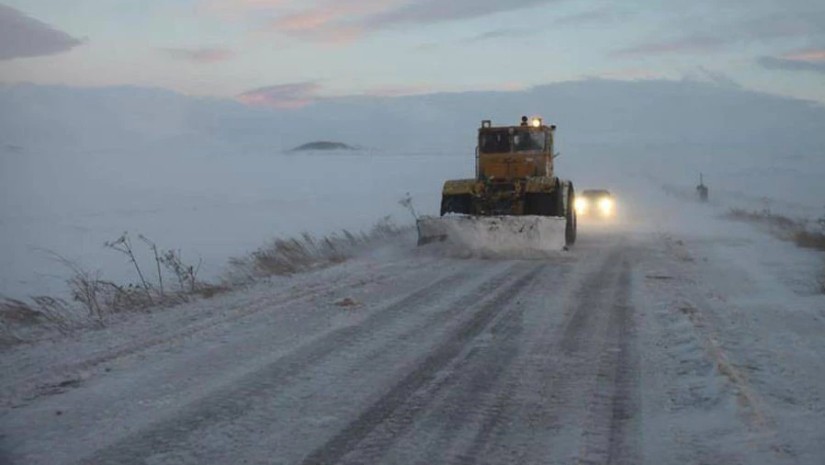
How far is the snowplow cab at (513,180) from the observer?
60.3 feet

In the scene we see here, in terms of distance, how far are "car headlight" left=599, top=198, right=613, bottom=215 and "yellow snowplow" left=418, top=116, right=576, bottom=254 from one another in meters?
16.7

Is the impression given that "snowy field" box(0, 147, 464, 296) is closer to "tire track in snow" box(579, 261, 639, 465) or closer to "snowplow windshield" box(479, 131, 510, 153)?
"snowplow windshield" box(479, 131, 510, 153)

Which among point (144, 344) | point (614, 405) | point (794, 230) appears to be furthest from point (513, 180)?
point (614, 405)

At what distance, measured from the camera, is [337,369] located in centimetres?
695

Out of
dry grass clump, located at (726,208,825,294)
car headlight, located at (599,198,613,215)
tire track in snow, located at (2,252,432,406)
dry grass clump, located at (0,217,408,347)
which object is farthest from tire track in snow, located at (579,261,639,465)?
car headlight, located at (599,198,613,215)

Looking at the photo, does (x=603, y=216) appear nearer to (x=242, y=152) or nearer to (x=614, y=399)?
(x=614, y=399)

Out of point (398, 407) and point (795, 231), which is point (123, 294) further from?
point (795, 231)

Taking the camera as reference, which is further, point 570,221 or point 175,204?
point 175,204

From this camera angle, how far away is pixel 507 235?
55.0 ft

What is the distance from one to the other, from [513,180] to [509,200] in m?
0.54

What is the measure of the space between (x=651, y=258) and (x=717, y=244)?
15.1ft

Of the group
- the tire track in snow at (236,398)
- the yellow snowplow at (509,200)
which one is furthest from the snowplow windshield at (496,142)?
the tire track in snow at (236,398)

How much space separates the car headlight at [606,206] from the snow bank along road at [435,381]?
25498 millimetres

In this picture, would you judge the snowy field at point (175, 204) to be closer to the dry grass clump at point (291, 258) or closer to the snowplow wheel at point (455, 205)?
the dry grass clump at point (291, 258)
